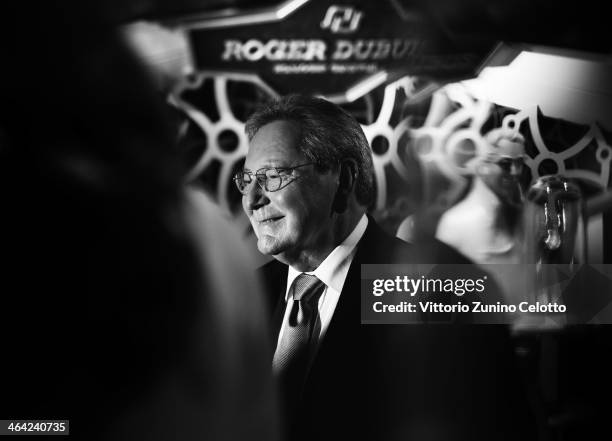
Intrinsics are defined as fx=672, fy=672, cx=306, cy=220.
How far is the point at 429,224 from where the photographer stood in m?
2.06

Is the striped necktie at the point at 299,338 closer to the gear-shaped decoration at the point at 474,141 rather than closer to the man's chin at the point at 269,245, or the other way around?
the man's chin at the point at 269,245

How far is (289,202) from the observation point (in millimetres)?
1998

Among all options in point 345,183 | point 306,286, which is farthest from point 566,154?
point 306,286

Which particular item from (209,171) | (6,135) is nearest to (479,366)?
(209,171)

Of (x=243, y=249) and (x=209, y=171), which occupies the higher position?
(x=209, y=171)

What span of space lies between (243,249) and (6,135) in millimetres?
816

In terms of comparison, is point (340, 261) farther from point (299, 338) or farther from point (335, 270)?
point (299, 338)

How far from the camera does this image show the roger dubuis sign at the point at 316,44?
81.0 inches

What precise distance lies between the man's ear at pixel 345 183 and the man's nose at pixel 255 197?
214 mm

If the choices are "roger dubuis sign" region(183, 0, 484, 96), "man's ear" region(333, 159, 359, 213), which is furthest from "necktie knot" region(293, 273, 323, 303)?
"roger dubuis sign" region(183, 0, 484, 96)

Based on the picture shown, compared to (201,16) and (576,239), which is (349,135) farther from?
(576,239)

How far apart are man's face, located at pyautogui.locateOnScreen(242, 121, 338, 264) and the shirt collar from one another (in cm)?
3

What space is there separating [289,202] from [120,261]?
0.56m

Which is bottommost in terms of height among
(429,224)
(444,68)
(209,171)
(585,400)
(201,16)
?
(585,400)
